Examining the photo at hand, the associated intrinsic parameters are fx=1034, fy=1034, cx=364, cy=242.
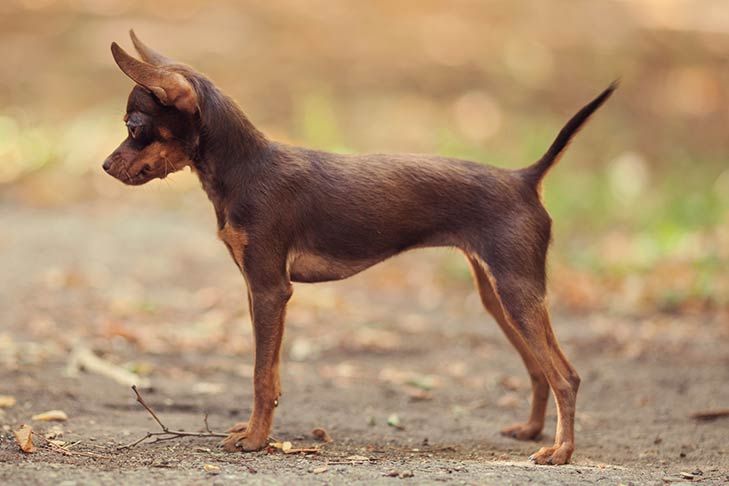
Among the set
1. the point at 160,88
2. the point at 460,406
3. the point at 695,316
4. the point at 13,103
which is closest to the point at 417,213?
the point at 160,88

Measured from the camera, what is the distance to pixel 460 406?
6602mm

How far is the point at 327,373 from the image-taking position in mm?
7297

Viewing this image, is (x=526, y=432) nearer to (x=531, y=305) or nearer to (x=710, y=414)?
(x=531, y=305)

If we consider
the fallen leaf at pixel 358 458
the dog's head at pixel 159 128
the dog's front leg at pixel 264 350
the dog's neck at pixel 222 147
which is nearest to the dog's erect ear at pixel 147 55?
the dog's head at pixel 159 128

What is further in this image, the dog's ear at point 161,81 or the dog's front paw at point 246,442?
the dog's front paw at point 246,442

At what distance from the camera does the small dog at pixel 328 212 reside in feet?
16.1

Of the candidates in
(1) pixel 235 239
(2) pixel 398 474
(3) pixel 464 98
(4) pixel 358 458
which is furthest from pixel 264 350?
(3) pixel 464 98

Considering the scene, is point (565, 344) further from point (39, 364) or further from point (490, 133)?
point (490, 133)

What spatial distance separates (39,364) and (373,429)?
2353mm

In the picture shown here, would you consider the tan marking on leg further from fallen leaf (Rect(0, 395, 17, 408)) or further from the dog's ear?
fallen leaf (Rect(0, 395, 17, 408))

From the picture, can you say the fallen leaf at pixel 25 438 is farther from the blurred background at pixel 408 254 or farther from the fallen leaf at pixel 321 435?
the fallen leaf at pixel 321 435

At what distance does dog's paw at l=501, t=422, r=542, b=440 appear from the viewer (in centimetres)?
577

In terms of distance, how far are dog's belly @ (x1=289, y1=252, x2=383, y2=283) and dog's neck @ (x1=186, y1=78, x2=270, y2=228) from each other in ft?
1.39

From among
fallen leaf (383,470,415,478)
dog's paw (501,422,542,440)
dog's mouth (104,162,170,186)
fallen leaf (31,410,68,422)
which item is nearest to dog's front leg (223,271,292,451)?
dog's mouth (104,162,170,186)
